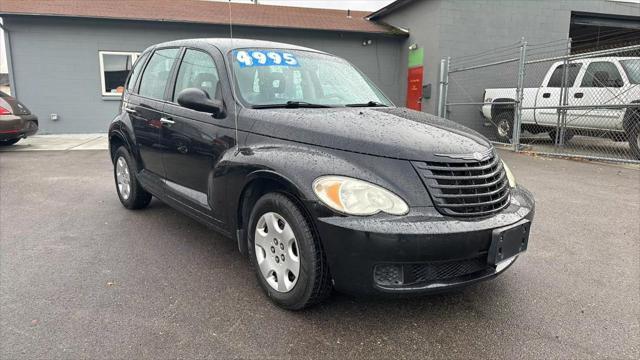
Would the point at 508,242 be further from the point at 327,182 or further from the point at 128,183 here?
the point at 128,183

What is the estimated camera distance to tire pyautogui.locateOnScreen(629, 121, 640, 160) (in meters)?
8.45

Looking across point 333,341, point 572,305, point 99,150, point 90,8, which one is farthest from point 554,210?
point 90,8

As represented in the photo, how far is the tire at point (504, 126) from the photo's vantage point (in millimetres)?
11391

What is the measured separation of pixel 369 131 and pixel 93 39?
13.6 m

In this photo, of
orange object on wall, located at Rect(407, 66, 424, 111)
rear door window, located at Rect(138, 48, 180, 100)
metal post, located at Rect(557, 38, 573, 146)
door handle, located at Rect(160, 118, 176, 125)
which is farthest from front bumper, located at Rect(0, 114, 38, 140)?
metal post, located at Rect(557, 38, 573, 146)

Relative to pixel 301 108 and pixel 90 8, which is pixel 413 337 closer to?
pixel 301 108

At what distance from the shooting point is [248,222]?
2.99 m

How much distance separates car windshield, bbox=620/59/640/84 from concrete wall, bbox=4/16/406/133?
33.0ft

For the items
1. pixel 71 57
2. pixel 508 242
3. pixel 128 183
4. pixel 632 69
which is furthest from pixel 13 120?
pixel 632 69

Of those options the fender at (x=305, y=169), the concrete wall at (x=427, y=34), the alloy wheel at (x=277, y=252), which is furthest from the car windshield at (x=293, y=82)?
the concrete wall at (x=427, y=34)

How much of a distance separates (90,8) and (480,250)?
14.8 meters

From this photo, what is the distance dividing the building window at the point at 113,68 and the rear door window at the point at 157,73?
33.8 ft

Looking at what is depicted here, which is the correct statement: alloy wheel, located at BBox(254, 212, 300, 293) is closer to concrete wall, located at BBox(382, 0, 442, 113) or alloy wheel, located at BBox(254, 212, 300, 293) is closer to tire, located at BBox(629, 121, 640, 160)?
tire, located at BBox(629, 121, 640, 160)

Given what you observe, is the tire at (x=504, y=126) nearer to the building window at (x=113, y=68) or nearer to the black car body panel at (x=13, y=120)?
the building window at (x=113, y=68)
